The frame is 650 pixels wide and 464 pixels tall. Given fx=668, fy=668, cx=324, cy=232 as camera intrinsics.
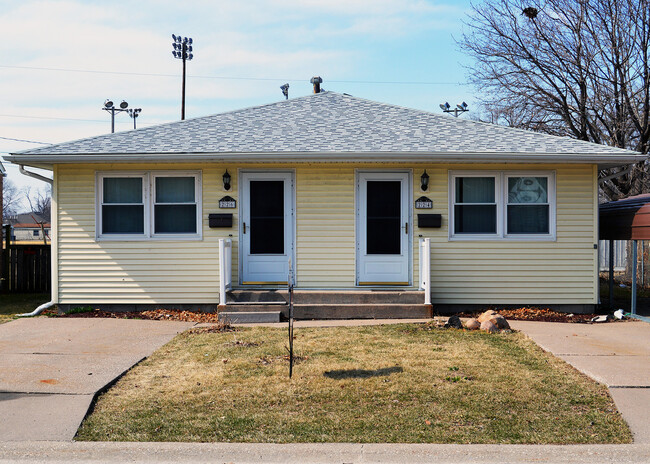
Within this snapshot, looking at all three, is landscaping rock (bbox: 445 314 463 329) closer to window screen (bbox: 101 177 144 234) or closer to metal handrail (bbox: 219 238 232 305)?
metal handrail (bbox: 219 238 232 305)

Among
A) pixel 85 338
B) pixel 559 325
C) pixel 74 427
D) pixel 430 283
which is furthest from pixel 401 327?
pixel 74 427

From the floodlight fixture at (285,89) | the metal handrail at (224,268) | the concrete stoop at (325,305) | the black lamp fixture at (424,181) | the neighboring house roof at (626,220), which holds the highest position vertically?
the floodlight fixture at (285,89)

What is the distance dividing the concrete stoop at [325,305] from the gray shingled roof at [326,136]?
2.46 m

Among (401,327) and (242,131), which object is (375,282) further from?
(242,131)

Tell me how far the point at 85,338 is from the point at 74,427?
13.3 ft

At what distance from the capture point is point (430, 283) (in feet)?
38.5

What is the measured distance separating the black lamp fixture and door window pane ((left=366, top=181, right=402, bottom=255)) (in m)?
0.40

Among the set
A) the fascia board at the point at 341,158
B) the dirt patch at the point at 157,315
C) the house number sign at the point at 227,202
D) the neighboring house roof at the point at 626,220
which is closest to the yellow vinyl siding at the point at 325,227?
the fascia board at the point at 341,158

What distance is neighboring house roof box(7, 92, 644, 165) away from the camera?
11.5m

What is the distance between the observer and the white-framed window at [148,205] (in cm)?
1215

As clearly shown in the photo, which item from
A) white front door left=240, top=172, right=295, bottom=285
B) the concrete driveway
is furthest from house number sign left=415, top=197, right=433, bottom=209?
the concrete driveway

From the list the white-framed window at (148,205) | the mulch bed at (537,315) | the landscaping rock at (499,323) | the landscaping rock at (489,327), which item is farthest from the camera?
the white-framed window at (148,205)

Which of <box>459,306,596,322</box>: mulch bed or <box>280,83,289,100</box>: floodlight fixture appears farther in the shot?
<box>280,83,289,100</box>: floodlight fixture

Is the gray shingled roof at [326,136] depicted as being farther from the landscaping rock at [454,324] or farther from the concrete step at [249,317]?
the landscaping rock at [454,324]
